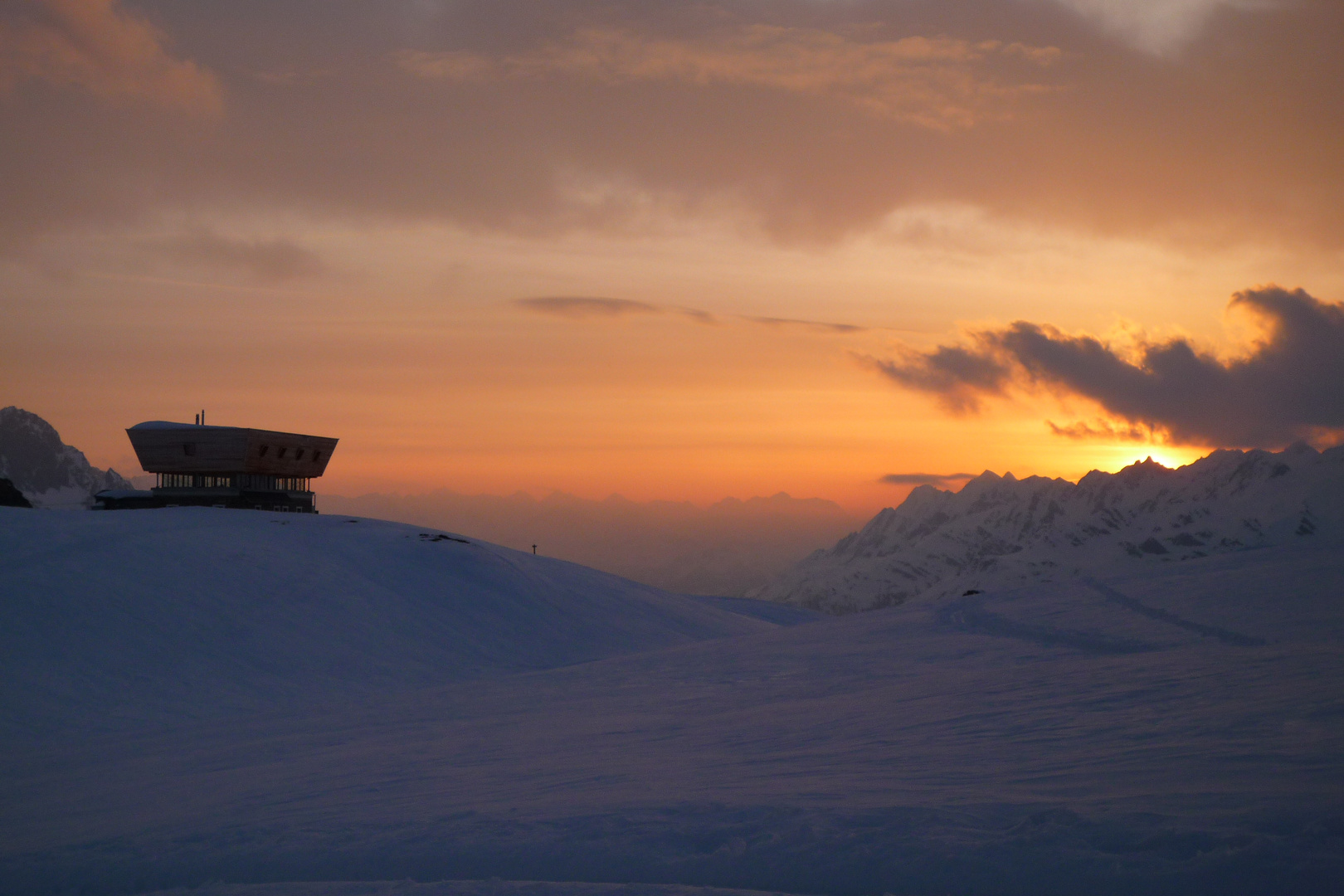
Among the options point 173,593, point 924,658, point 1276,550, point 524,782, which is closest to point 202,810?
point 524,782

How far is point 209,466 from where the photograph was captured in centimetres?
6081

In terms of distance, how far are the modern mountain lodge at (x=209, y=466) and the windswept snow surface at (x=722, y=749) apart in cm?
2243

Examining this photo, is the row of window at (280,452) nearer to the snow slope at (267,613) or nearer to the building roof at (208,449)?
the building roof at (208,449)

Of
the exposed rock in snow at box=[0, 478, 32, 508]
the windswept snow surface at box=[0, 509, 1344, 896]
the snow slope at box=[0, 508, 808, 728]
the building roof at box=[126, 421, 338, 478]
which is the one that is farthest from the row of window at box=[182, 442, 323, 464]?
the windswept snow surface at box=[0, 509, 1344, 896]

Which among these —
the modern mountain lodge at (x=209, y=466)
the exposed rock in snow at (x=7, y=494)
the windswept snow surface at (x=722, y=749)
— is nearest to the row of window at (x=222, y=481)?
the modern mountain lodge at (x=209, y=466)

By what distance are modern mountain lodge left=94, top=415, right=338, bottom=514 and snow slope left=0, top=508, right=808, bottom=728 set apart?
700 cm

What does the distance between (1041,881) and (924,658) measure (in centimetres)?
1549

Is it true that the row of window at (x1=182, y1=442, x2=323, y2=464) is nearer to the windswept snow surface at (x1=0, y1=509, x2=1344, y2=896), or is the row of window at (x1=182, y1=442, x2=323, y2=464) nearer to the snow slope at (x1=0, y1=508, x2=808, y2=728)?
the snow slope at (x1=0, y1=508, x2=808, y2=728)

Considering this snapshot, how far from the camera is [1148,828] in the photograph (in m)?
8.77

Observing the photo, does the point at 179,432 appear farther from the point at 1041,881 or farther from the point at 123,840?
the point at 1041,881

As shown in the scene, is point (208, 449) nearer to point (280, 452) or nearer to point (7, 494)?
point (280, 452)

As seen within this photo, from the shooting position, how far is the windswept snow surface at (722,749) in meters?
9.09

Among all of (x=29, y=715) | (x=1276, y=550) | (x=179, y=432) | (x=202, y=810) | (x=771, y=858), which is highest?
(x=179, y=432)

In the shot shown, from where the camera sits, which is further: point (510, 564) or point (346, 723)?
point (510, 564)
